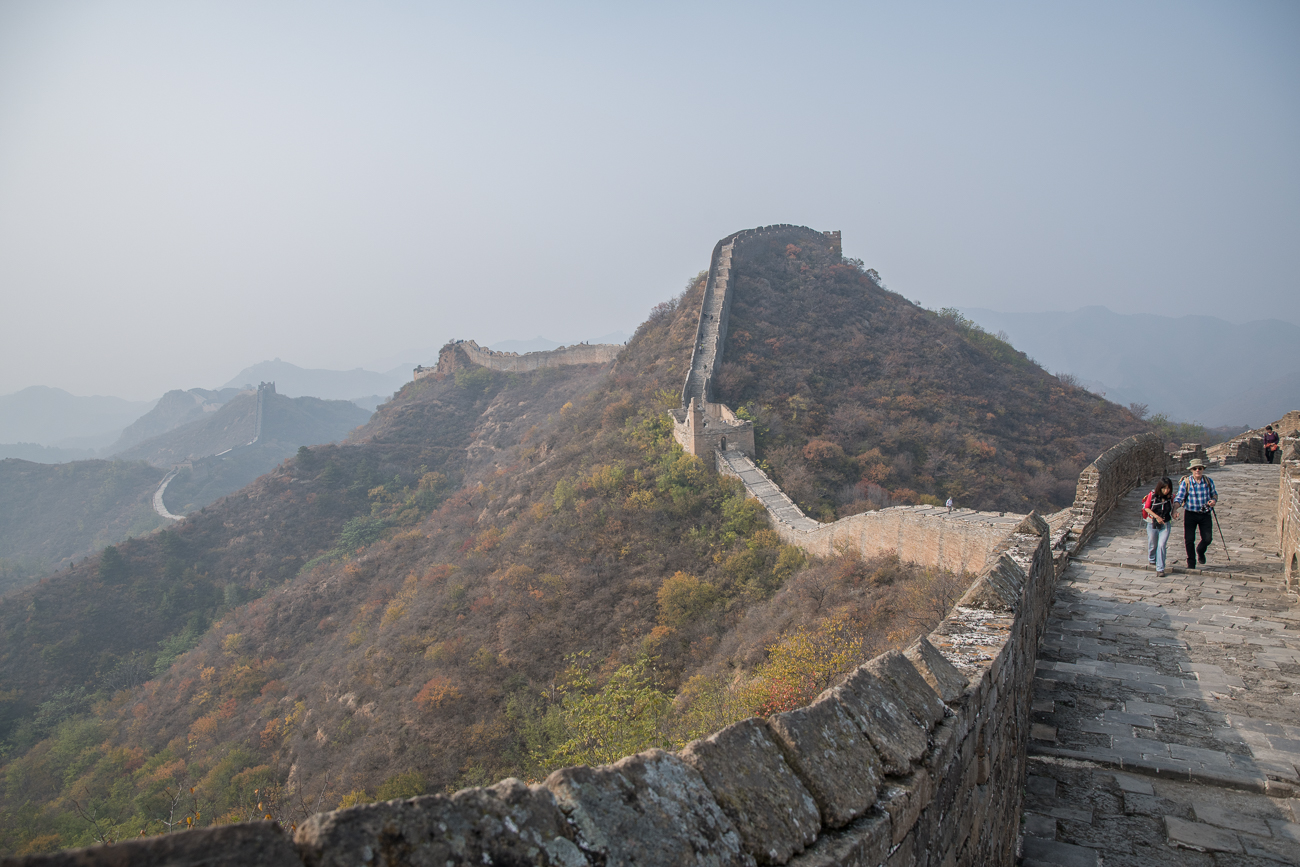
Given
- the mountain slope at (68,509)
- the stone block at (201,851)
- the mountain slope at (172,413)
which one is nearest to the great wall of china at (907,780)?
the stone block at (201,851)

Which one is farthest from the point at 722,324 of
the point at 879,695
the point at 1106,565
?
the point at 879,695

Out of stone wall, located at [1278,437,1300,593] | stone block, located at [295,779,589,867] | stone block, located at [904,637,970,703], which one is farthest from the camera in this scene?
stone wall, located at [1278,437,1300,593]

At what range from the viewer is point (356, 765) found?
48.6ft

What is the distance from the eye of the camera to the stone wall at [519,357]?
1949 inches

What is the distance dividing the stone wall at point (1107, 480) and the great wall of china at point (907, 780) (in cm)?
212

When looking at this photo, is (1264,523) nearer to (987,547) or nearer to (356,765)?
(987,547)

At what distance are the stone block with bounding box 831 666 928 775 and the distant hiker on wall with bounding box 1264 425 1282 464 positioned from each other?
1807cm

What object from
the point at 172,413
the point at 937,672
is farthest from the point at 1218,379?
the point at 172,413

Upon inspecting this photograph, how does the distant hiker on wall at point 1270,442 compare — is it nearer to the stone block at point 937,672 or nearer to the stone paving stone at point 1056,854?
the stone paving stone at point 1056,854

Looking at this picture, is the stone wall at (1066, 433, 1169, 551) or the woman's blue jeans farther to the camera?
the stone wall at (1066, 433, 1169, 551)

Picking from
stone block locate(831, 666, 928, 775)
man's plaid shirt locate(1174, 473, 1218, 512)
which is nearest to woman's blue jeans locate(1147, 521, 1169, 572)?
→ man's plaid shirt locate(1174, 473, 1218, 512)

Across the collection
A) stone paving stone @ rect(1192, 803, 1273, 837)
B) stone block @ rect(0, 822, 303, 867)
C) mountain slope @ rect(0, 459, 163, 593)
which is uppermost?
stone block @ rect(0, 822, 303, 867)

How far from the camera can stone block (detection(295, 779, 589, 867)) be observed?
4.21 feet

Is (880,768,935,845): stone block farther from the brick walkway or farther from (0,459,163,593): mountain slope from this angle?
(0,459,163,593): mountain slope
